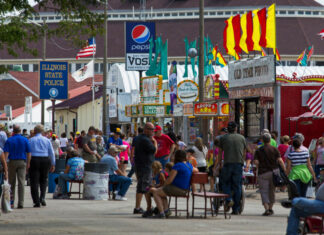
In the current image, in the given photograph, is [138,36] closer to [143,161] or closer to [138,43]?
[138,43]

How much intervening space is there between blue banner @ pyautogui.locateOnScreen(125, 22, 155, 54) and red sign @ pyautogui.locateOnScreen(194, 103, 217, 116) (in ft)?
19.8

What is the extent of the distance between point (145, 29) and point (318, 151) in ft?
62.0

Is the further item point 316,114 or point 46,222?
point 316,114

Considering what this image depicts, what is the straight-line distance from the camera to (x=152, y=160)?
15.9 metres

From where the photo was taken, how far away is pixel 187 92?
38875 millimetres

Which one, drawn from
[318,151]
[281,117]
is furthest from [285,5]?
[318,151]

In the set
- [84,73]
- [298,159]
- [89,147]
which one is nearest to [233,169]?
[298,159]

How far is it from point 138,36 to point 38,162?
802 inches

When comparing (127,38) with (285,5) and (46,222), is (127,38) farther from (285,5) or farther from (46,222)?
(285,5)

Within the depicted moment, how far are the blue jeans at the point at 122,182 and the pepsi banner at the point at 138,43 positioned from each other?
56.1ft

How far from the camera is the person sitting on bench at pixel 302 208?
9.87 metres

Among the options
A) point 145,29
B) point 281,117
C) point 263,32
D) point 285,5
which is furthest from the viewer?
point 285,5

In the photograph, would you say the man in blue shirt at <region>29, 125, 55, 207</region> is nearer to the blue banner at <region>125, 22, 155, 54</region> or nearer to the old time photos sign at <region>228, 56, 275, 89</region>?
the old time photos sign at <region>228, 56, 275, 89</region>

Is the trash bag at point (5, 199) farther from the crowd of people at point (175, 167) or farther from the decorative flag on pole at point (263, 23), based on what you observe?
the decorative flag on pole at point (263, 23)
